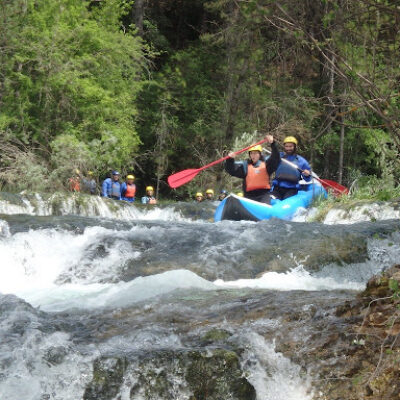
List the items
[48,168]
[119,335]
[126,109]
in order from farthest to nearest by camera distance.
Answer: [126,109]
[48,168]
[119,335]

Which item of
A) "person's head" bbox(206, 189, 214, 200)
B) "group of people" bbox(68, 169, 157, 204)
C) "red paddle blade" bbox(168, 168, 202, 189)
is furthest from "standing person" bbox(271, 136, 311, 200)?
"person's head" bbox(206, 189, 214, 200)

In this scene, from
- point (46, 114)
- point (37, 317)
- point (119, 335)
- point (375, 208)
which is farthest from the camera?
point (46, 114)

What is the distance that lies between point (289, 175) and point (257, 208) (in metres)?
1.48

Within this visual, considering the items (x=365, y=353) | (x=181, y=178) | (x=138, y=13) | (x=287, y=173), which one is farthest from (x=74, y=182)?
(x=365, y=353)

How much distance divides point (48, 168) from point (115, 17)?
279 inches

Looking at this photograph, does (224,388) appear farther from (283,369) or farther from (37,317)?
(37,317)

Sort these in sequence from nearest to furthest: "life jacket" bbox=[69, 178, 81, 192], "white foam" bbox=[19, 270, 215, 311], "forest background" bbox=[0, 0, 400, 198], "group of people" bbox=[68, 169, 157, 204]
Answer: "white foam" bbox=[19, 270, 215, 311]
"life jacket" bbox=[69, 178, 81, 192]
"group of people" bbox=[68, 169, 157, 204]
"forest background" bbox=[0, 0, 400, 198]

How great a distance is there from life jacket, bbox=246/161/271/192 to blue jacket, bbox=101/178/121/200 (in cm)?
551

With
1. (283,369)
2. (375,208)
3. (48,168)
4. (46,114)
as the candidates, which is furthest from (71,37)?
(283,369)

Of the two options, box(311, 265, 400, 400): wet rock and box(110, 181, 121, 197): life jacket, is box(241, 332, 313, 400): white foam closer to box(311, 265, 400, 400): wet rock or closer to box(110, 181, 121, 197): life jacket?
box(311, 265, 400, 400): wet rock

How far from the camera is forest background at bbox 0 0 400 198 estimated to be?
575 inches

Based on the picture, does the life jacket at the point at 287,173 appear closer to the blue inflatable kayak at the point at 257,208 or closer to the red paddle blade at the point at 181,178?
the blue inflatable kayak at the point at 257,208

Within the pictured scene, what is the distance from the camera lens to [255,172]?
34.8 ft

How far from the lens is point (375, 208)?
937 centimetres
